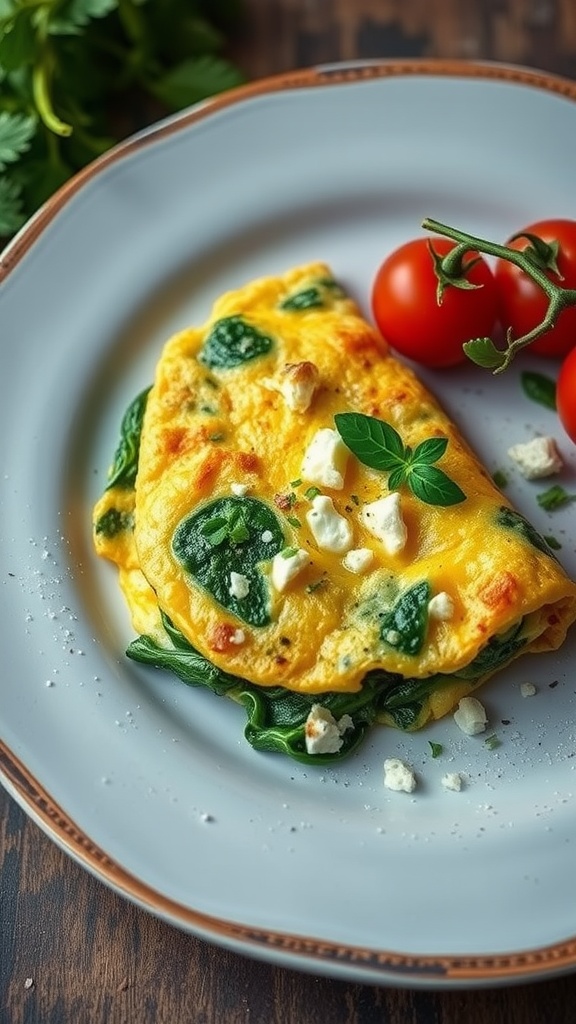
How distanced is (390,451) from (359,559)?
0.37 m

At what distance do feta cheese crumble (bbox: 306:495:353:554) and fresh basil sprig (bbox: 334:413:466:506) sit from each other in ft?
0.68

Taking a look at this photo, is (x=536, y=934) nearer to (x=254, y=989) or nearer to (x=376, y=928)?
(x=376, y=928)

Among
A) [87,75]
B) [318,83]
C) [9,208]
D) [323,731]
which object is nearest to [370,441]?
[323,731]

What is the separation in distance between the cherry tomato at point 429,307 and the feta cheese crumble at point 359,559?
1.01 meters

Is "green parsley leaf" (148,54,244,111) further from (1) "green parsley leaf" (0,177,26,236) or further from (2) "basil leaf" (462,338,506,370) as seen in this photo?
(2) "basil leaf" (462,338,506,370)

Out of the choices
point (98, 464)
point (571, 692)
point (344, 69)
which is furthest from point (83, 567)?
point (344, 69)

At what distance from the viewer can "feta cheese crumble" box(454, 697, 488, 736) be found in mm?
3740

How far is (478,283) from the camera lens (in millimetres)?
4273

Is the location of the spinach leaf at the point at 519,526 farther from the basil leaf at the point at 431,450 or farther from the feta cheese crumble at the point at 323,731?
the feta cheese crumble at the point at 323,731

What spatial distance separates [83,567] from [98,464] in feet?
1.41

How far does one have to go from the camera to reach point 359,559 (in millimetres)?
3664

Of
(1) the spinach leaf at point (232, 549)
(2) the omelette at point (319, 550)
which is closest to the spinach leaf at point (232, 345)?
(2) the omelette at point (319, 550)

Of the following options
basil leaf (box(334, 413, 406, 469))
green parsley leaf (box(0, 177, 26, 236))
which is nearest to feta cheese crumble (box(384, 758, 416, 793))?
basil leaf (box(334, 413, 406, 469))

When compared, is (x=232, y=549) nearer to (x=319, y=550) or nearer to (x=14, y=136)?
(x=319, y=550)
